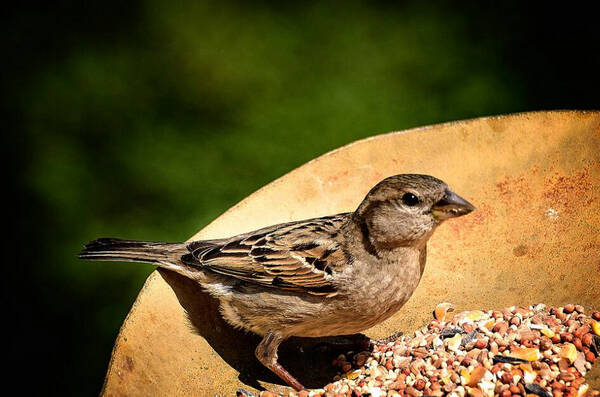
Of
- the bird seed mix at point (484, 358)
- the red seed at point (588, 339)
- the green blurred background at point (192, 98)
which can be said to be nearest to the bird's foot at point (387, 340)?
the bird seed mix at point (484, 358)

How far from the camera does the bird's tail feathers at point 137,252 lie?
2932 mm

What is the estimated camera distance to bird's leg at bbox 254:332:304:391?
2777mm

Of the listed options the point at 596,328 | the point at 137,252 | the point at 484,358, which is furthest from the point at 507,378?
the point at 137,252

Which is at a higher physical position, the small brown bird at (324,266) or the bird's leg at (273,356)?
the small brown bird at (324,266)

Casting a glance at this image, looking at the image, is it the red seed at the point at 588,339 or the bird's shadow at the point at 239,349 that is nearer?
the red seed at the point at 588,339

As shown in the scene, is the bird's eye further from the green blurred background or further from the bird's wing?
the green blurred background

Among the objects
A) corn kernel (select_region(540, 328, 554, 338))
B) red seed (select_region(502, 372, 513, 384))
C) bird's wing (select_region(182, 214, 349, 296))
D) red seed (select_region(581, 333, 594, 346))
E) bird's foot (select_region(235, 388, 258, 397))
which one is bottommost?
bird's foot (select_region(235, 388, 258, 397))

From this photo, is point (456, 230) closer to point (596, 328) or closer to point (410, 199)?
point (410, 199)

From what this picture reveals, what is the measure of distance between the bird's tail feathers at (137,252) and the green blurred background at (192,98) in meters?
1.66

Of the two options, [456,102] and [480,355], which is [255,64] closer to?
[456,102]

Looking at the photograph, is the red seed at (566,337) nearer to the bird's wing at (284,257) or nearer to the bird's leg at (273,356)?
the bird's wing at (284,257)

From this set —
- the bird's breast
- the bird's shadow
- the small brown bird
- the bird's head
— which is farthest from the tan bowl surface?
the bird's head

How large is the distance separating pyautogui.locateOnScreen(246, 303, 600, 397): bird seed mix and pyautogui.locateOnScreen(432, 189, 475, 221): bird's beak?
1.75ft

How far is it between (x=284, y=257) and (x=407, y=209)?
1.83 feet
